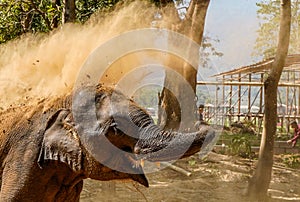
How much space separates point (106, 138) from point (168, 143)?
1.68 ft

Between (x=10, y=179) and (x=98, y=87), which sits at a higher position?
(x=98, y=87)

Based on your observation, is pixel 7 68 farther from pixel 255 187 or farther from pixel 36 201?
pixel 255 187

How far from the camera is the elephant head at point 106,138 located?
3.15 metres

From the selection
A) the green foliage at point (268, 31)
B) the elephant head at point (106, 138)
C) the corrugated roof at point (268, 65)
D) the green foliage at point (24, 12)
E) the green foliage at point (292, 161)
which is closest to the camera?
the elephant head at point (106, 138)

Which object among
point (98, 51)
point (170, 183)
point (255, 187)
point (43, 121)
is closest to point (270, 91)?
point (255, 187)

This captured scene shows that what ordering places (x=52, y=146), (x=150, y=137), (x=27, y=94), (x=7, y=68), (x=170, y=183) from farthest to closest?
(x=170, y=183), (x=7, y=68), (x=27, y=94), (x=52, y=146), (x=150, y=137)

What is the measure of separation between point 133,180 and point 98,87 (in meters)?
0.74

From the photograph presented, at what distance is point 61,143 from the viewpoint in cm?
356

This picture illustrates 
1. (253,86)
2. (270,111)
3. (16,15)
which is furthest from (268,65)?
(16,15)

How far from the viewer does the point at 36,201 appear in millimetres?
3656

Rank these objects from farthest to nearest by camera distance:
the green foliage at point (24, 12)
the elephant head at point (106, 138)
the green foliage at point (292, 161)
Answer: the green foliage at point (292, 161)
the green foliage at point (24, 12)
the elephant head at point (106, 138)

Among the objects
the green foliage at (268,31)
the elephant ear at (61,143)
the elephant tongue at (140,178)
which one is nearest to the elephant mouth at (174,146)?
the elephant tongue at (140,178)

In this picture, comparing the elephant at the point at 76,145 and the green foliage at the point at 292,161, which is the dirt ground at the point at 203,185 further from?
the elephant at the point at 76,145

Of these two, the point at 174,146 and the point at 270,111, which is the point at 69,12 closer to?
the point at 270,111
